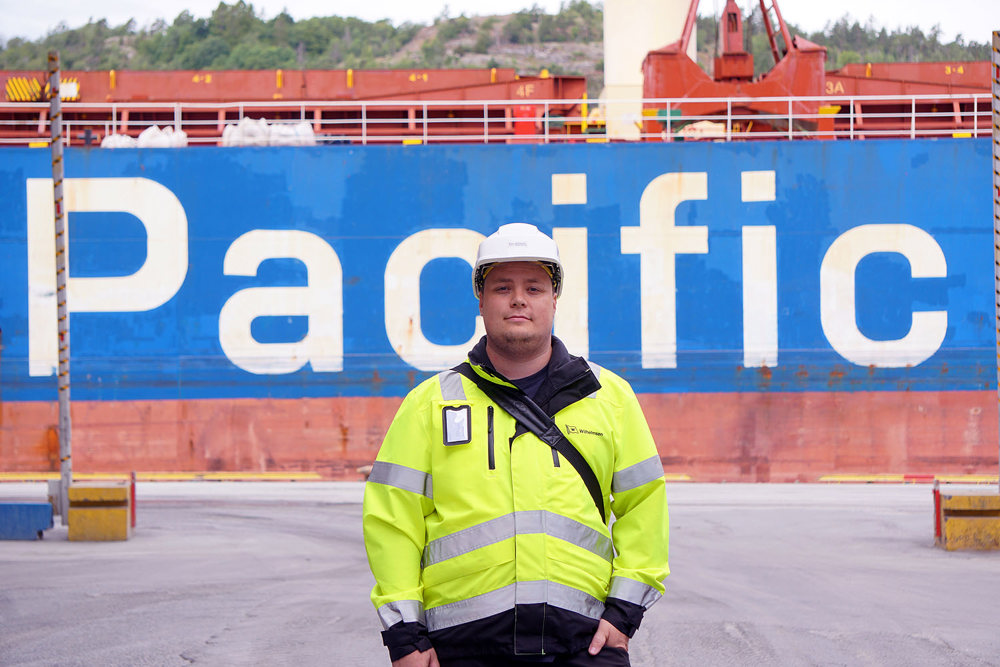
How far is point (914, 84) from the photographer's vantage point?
2458 cm

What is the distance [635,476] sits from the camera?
3434mm

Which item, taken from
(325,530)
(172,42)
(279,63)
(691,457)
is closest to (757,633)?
(325,530)

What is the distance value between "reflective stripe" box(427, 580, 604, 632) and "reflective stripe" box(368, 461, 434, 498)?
35 centimetres

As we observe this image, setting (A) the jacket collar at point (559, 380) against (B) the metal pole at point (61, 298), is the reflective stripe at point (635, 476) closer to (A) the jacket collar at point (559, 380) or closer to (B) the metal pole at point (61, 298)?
(A) the jacket collar at point (559, 380)

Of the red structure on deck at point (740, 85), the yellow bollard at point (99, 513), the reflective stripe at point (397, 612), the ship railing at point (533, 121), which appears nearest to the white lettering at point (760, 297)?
the ship railing at point (533, 121)

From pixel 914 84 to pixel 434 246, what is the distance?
12.5 metres

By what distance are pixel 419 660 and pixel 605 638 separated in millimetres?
532

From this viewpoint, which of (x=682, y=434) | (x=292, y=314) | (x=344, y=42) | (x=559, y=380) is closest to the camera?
(x=559, y=380)

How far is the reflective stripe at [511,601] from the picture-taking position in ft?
10.5

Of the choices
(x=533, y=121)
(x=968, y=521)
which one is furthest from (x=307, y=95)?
(x=968, y=521)

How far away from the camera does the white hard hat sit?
343cm

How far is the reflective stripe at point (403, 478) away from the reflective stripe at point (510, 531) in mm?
166

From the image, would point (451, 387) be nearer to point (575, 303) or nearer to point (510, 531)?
point (510, 531)

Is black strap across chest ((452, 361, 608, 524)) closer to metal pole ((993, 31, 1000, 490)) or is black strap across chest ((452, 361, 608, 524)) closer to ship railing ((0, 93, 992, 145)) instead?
metal pole ((993, 31, 1000, 490))
